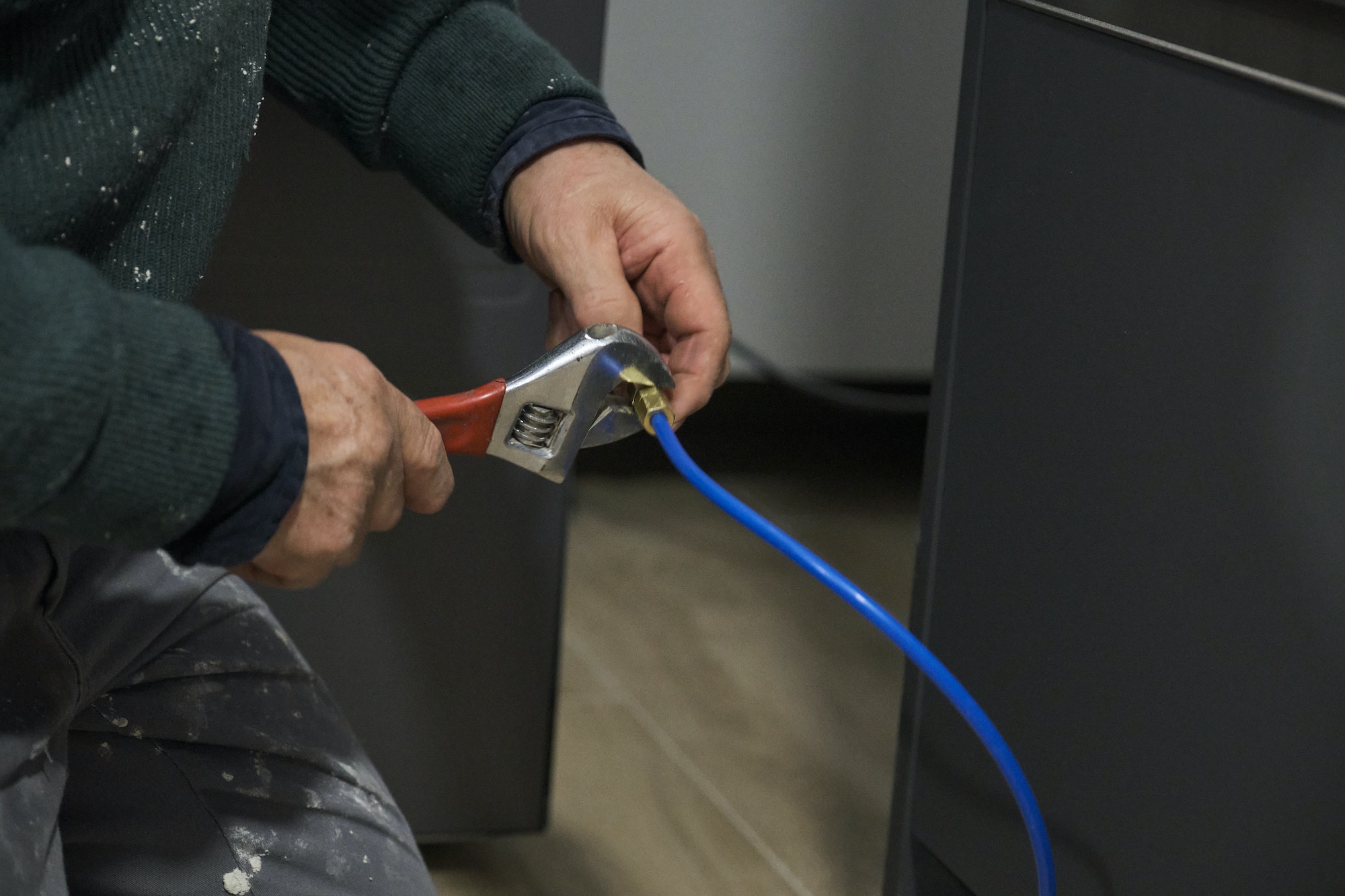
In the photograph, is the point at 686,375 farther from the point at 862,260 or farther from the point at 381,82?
the point at 862,260

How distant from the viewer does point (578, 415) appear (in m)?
0.62

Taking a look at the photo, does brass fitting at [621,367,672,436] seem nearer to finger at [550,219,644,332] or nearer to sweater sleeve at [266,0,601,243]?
finger at [550,219,644,332]

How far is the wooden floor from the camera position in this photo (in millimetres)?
1120

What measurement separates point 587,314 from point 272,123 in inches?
12.3

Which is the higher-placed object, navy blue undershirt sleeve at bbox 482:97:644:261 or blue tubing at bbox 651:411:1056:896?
navy blue undershirt sleeve at bbox 482:97:644:261

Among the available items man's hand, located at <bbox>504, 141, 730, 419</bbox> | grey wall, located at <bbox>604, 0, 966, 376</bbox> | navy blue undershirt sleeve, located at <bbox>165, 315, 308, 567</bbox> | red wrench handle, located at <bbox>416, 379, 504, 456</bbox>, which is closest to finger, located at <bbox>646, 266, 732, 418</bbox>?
man's hand, located at <bbox>504, 141, 730, 419</bbox>

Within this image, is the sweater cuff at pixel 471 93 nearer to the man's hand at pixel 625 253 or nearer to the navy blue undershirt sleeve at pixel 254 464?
the man's hand at pixel 625 253

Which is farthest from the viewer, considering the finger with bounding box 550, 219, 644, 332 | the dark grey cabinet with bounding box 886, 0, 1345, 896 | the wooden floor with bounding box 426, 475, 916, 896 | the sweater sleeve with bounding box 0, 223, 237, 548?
the wooden floor with bounding box 426, 475, 916, 896

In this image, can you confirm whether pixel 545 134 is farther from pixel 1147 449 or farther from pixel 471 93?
pixel 1147 449

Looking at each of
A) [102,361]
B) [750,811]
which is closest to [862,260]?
[750,811]

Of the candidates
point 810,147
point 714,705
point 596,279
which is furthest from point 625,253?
point 810,147

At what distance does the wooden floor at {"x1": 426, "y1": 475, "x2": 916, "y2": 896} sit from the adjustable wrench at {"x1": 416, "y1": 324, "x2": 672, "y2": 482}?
568mm

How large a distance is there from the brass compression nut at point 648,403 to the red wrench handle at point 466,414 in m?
0.06

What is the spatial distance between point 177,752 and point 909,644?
34cm
